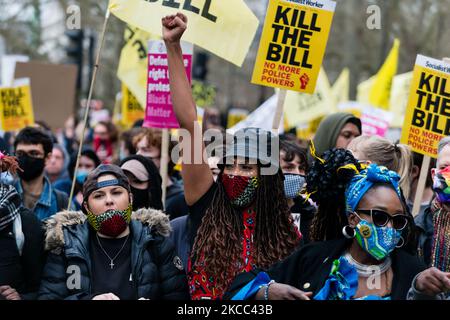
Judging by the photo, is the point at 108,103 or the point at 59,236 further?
the point at 108,103

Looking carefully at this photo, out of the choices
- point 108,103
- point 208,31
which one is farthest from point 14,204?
point 108,103

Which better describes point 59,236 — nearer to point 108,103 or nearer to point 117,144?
point 117,144

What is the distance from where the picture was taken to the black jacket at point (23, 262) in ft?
15.0

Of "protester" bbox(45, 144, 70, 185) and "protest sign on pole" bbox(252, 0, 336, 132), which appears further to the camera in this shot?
"protester" bbox(45, 144, 70, 185)

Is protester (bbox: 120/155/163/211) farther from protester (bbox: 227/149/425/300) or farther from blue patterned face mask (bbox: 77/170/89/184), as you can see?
protester (bbox: 227/149/425/300)

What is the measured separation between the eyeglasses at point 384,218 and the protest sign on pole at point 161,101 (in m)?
3.01

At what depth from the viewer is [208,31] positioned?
6027 millimetres

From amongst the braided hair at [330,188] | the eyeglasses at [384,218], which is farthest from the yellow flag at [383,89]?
the eyeglasses at [384,218]

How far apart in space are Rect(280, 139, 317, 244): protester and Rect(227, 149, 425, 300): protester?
1.24 meters

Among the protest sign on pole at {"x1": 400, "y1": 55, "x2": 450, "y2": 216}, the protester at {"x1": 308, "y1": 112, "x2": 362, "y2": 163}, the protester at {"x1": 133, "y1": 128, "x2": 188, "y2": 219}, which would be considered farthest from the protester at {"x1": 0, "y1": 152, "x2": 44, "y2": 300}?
the protester at {"x1": 308, "y1": 112, "x2": 362, "y2": 163}

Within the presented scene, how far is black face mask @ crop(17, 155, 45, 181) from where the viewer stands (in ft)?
21.7

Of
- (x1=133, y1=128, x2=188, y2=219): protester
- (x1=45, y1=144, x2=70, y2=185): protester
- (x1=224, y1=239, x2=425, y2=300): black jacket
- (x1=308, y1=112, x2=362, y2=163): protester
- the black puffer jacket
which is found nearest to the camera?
(x1=224, y1=239, x2=425, y2=300): black jacket
